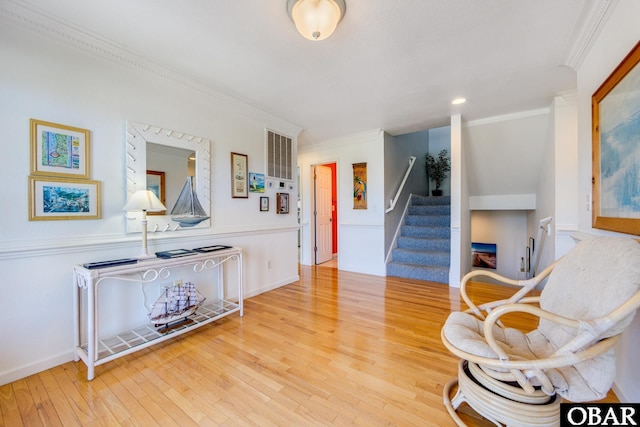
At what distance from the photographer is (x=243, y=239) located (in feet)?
10.6

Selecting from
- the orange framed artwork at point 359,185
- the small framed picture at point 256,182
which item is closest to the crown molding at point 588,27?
the orange framed artwork at point 359,185

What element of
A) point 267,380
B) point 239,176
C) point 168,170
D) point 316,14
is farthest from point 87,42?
point 267,380

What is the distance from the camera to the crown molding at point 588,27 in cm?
158

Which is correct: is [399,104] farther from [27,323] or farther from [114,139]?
[27,323]

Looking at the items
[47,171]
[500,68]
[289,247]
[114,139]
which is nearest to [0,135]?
[47,171]

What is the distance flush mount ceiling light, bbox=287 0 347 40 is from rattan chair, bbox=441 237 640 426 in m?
1.82

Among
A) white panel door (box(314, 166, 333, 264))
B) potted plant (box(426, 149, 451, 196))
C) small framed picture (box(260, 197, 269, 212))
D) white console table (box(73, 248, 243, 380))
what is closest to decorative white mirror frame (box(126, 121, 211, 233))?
white console table (box(73, 248, 243, 380))

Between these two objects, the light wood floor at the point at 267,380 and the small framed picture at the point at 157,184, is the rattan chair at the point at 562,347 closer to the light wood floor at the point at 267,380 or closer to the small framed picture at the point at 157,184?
the light wood floor at the point at 267,380

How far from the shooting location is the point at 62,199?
1.86 m

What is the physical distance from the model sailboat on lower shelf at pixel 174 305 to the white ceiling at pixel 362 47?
2042 millimetres

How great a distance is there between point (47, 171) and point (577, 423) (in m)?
3.37

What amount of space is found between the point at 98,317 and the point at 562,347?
2.95 metres

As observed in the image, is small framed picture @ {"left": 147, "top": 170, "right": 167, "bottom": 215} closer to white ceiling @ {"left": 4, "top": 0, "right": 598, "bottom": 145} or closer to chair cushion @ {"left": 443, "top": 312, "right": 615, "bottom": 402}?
white ceiling @ {"left": 4, "top": 0, "right": 598, "bottom": 145}

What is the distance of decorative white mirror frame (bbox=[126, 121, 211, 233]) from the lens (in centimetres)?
219
